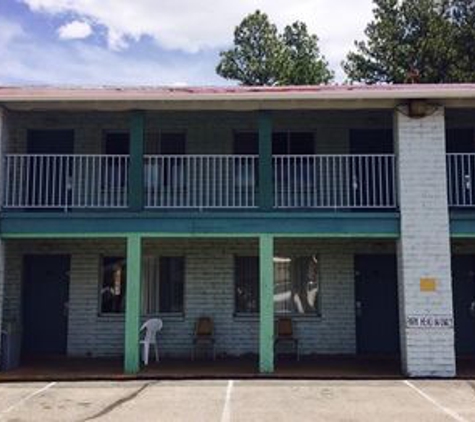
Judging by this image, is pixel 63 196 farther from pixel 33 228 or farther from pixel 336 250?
pixel 336 250

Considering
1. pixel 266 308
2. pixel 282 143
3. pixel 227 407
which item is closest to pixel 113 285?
pixel 266 308

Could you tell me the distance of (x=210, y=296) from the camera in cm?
1490

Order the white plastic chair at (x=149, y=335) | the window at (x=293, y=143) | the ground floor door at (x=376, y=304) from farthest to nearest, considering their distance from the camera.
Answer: the window at (x=293, y=143) < the ground floor door at (x=376, y=304) < the white plastic chair at (x=149, y=335)

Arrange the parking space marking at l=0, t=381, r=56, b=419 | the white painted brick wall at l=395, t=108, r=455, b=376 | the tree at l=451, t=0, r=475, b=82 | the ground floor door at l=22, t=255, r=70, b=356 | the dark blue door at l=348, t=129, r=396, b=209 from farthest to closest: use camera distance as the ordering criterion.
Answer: the tree at l=451, t=0, r=475, b=82 < the ground floor door at l=22, t=255, r=70, b=356 < the dark blue door at l=348, t=129, r=396, b=209 < the white painted brick wall at l=395, t=108, r=455, b=376 < the parking space marking at l=0, t=381, r=56, b=419

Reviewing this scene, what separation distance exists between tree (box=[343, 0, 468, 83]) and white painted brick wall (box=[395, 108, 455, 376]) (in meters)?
12.9

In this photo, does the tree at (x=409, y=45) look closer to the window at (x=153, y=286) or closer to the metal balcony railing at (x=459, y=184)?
the metal balcony railing at (x=459, y=184)

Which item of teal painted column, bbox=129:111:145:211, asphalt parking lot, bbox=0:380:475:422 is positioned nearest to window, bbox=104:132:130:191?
teal painted column, bbox=129:111:145:211

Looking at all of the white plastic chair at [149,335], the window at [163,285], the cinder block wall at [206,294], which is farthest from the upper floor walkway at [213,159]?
the white plastic chair at [149,335]

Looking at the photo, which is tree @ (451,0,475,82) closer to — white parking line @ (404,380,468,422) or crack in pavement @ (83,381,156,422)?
white parking line @ (404,380,468,422)

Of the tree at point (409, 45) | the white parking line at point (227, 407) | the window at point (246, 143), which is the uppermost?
the tree at point (409, 45)

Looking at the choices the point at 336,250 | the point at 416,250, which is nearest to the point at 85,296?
the point at 336,250

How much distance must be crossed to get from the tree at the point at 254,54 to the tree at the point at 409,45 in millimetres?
3377

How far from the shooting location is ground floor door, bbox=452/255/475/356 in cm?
1476

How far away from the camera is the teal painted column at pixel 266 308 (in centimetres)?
1235
